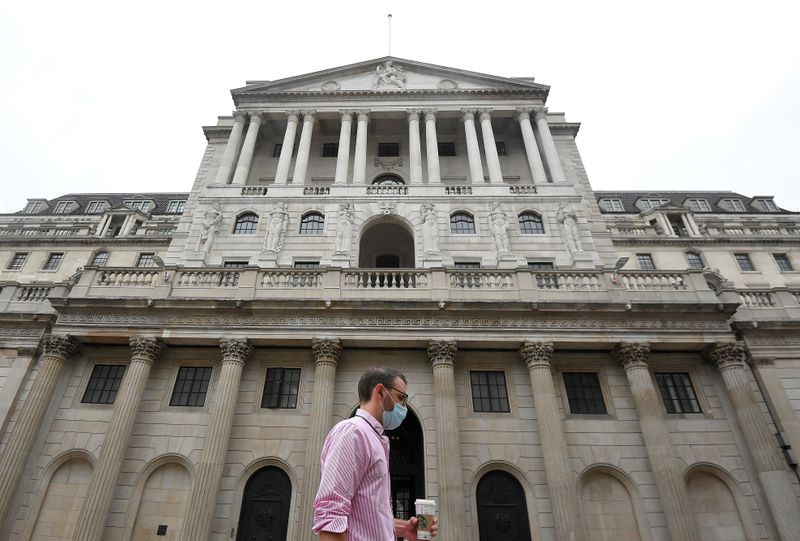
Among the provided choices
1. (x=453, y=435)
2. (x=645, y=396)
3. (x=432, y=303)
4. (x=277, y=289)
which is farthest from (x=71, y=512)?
(x=645, y=396)

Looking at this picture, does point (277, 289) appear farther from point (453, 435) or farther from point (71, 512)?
point (71, 512)

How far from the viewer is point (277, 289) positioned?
1830 centimetres

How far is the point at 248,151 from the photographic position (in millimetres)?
25938

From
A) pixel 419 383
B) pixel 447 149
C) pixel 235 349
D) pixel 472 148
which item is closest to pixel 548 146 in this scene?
pixel 472 148

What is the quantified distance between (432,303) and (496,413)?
16.4 ft

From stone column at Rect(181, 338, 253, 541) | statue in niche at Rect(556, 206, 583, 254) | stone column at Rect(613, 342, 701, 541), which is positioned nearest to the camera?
stone column at Rect(181, 338, 253, 541)

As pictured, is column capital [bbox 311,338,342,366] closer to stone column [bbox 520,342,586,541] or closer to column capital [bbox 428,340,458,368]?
column capital [bbox 428,340,458,368]

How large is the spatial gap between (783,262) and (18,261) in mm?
65097

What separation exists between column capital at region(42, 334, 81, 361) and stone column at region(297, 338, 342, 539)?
10.1 m

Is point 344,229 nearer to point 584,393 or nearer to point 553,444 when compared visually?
point 584,393

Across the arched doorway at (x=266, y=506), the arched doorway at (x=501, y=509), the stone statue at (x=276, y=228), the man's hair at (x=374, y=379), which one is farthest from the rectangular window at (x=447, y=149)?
the man's hair at (x=374, y=379)

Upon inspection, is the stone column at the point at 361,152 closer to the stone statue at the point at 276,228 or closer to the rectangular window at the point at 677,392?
the stone statue at the point at 276,228

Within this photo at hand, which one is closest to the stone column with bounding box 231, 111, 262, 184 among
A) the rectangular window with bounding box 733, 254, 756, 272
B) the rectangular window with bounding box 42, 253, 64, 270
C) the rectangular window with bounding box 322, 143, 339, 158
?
the rectangular window with bounding box 322, 143, 339, 158

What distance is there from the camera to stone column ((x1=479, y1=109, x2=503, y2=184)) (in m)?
24.8
